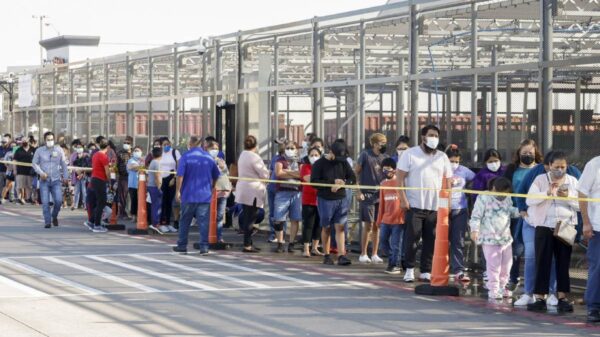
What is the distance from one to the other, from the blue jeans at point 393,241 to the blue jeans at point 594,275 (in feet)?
14.2

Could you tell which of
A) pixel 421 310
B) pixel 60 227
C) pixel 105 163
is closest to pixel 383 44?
pixel 105 163

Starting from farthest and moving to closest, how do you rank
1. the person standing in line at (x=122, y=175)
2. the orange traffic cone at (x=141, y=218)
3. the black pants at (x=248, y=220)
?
the person standing in line at (x=122, y=175), the orange traffic cone at (x=141, y=218), the black pants at (x=248, y=220)

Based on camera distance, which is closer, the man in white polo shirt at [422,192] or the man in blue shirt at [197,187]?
the man in white polo shirt at [422,192]

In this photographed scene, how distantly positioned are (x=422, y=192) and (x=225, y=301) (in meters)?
3.22

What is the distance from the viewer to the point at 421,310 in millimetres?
13008

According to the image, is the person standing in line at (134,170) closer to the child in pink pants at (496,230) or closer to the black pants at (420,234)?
the black pants at (420,234)

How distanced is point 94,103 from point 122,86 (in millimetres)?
2107

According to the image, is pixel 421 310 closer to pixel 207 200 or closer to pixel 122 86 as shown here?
pixel 207 200

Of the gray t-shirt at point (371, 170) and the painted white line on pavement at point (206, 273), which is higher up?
the gray t-shirt at point (371, 170)

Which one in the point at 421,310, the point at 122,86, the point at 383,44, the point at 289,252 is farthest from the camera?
the point at 122,86

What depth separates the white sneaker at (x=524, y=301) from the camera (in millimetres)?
13523

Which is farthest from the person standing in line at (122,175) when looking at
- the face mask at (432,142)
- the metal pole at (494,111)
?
the face mask at (432,142)

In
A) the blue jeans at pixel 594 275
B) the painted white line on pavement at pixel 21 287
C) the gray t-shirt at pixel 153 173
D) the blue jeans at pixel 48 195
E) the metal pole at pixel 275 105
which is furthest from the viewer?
the blue jeans at pixel 48 195

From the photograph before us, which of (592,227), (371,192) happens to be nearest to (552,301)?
(592,227)
